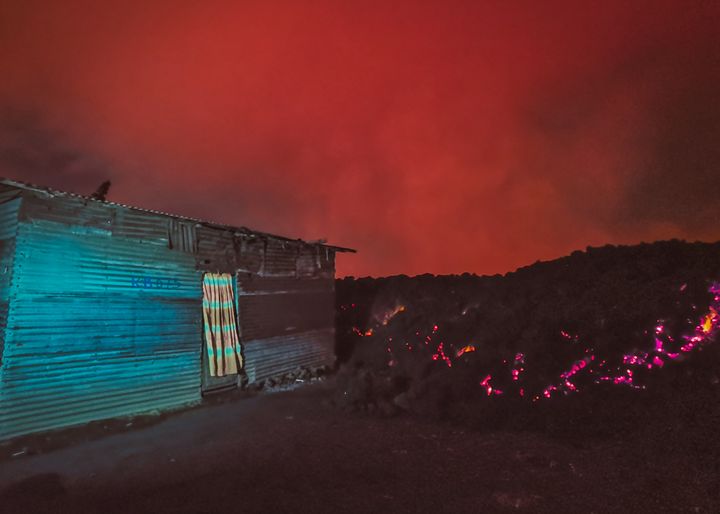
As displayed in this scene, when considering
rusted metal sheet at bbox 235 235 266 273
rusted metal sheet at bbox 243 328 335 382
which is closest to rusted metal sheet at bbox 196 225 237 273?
rusted metal sheet at bbox 235 235 266 273

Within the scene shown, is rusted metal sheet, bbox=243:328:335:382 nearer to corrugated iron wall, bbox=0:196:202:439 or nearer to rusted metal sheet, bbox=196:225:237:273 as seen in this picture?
corrugated iron wall, bbox=0:196:202:439

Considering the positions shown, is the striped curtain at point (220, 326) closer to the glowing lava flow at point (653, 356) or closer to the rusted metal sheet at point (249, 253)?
the rusted metal sheet at point (249, 253)

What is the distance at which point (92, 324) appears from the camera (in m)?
8.48

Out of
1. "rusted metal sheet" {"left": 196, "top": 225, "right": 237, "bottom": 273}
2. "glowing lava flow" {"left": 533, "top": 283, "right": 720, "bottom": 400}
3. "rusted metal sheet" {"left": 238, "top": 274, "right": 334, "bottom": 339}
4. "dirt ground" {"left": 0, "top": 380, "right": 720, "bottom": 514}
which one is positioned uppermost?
"rusted metal sheet" {"left": 196, "top": 225, "right": 237, "bottom": 273}

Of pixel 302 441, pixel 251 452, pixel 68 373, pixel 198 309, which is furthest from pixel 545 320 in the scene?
pixel 68 373

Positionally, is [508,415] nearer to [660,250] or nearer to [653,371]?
[653,371]

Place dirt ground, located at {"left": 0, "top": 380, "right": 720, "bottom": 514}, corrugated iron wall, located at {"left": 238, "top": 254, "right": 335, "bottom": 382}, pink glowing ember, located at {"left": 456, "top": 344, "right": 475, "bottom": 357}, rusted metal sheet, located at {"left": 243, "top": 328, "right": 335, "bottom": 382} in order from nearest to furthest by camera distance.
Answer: dirt ground, located at {"left": 0, "top": 380, "right": 720, "bottom": 514} → pink glowing ember, located at {"left": 456, "top": 344, "right": 475, "bottom": 357} → rusted metal sheet, located at {"left": 243, "top": 328, "right": 335, "bottom": 382} → corrugated iron wall, located at {"left": 238, "top": 254, "right": 335, "bottom": 382}

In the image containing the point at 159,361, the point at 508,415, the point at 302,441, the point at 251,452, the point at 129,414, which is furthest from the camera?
the point at 159,361

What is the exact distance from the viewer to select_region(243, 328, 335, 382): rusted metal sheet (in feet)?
40.0

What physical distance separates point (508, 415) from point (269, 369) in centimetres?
735

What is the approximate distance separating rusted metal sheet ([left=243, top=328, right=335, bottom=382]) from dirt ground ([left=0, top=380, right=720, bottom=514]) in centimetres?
359

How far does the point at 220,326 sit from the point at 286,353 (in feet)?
9.37

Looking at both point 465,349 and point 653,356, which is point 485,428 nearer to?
point 465,349

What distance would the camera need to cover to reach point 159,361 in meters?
9.70
